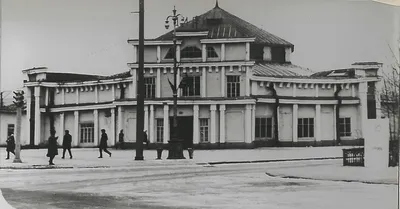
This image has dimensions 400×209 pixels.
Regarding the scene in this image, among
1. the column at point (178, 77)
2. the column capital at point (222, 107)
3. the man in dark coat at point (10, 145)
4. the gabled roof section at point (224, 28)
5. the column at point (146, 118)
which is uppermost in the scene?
the gabled roof section at point (224, 28)

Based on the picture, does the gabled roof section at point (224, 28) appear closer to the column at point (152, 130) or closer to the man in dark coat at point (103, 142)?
the column at point (152, 130)

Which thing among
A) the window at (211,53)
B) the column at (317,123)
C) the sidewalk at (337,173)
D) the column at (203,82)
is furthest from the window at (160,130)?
the column at (317,123)

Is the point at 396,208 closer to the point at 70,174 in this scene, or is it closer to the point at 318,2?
the point at 318,2

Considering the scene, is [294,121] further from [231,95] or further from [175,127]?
[175,127]

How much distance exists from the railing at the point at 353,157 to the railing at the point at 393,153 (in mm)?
209

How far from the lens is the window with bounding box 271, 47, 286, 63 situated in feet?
15.9

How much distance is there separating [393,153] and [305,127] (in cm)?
69

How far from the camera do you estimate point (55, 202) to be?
185 inches

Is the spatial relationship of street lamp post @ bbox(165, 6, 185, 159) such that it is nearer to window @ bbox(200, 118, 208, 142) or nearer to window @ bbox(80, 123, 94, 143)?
window @ bbox(200, 118, 208, 142)

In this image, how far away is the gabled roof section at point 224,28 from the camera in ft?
15.8

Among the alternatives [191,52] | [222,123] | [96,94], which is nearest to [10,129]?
[96,94]

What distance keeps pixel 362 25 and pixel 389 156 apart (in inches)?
40.9

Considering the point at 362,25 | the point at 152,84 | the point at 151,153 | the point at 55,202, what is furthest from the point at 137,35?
the point at 362,25

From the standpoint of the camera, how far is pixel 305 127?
4906 mm
